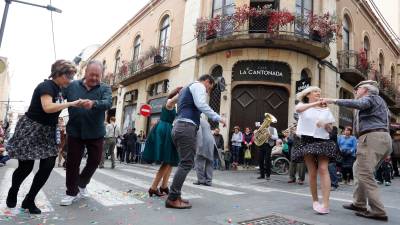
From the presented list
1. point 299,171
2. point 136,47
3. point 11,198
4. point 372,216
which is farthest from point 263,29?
point 11,198

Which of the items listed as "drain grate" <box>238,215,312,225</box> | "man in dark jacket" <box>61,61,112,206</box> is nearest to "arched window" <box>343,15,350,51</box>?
"drain grate" <box>238,215,312,225</box>

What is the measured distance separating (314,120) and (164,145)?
85.5 inches

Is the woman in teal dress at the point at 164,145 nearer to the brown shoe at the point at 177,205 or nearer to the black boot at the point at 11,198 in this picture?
the brown shoe at the point at 177,205

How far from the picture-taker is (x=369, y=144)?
4645mm

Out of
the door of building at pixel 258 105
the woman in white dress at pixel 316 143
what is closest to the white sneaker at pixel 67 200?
the woman in white dress at pixel 316 143

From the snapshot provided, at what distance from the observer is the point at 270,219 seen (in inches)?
167

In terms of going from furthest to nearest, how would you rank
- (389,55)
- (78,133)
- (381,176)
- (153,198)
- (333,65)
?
(389,55) → (333,65) → (381,176) → (153,198) → (78,133)

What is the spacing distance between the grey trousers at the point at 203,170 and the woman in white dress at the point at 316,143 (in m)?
3.23

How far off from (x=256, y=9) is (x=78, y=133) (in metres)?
12.7

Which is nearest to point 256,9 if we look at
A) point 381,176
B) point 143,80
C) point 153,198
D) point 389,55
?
point 381,176

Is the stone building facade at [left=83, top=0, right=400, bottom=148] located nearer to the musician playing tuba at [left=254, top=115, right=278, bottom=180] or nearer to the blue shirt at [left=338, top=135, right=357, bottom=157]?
the blue shirt at [left=338, top=135, right=357, bottom=157]

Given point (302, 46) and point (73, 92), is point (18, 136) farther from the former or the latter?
point (302, 46)

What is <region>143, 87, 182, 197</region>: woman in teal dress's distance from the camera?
5.38 metres

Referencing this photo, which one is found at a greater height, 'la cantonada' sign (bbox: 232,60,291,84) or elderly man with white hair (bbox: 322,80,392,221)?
'la cantonada' sign (bbox: 232,60,291,84)
